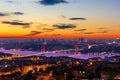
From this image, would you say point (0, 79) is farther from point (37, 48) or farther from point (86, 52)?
point (37, 48)

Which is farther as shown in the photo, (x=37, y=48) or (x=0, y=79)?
(x=37, y=48)

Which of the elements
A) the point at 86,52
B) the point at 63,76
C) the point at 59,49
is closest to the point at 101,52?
the point at 86,52

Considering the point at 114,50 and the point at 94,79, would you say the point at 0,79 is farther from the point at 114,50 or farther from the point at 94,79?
the point at 114,50

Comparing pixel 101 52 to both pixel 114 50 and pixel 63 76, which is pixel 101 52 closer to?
pixel 114 50

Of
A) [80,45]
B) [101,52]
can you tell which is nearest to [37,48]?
[80,45]

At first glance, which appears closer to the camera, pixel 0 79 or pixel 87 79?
pixel 87 79

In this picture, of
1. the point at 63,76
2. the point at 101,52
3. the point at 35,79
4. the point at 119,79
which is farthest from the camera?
the point at 101,52

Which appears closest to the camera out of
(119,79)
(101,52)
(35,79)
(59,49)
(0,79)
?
(119,79)

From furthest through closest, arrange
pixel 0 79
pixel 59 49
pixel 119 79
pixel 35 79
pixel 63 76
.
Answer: pixel 59 49 < pixel 0 79 < pixel 35 79 < pixel 63 76 < pixel 119 79

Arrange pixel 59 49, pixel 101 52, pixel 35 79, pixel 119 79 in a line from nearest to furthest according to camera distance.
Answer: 1. pixel 119 79
2. pixel 35 79
3. pixel 101 52
4. pixel 59 49
